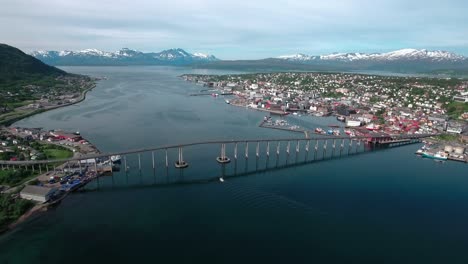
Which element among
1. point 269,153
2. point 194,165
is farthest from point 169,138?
point 269,153

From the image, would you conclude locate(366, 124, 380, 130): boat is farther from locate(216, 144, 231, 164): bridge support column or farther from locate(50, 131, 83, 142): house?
locate(50, 131, 83, 142): house

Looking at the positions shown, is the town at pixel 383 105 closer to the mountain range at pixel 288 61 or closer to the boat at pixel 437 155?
the boat at pixel 437 155

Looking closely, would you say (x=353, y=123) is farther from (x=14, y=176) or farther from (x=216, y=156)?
(x=14, y=176)

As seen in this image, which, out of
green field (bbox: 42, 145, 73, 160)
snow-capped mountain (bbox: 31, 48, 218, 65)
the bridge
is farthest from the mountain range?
green field (bbox: 42, 145, 73, 160)

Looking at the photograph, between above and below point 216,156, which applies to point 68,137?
above

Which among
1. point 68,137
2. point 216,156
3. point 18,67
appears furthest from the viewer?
point 18,67

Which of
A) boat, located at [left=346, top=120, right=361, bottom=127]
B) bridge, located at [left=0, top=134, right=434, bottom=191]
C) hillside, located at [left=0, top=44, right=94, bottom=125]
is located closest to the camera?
bridge, located at [left=0, top=134, right=434, bottom=191]

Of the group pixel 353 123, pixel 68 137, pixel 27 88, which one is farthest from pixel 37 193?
pixel 27 88

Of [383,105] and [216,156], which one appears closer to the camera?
[216,156]
